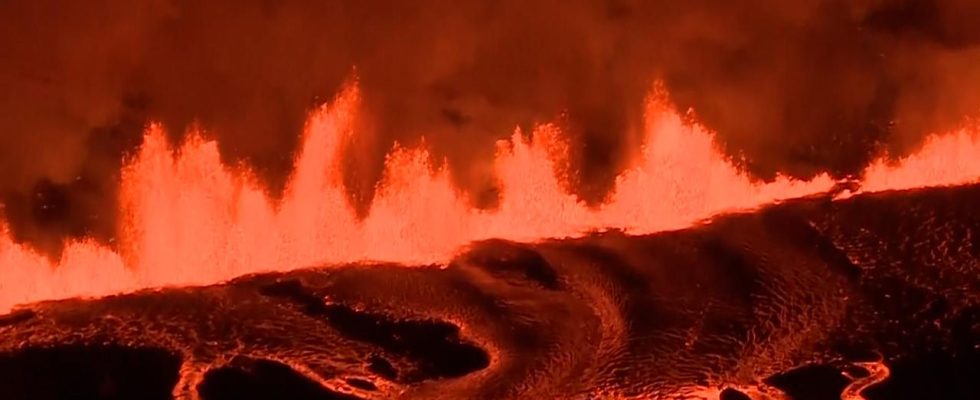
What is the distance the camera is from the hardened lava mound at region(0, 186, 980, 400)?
8016 millimetres

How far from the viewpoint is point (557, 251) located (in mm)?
9656

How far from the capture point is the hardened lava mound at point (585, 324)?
26.3 ft

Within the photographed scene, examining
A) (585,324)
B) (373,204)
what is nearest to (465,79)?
(373,204)

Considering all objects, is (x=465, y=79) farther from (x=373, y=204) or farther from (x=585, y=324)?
(x=585, y=324)

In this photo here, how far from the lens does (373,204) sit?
1026 cm

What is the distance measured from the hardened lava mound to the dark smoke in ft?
3.04

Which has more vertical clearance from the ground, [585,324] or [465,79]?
[465,79]

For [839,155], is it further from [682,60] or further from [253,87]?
[253,87]

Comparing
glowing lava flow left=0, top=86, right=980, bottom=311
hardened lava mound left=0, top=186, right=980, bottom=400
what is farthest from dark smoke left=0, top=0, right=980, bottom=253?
hardened lava mound left=0, top=186, right=980, bottom=400

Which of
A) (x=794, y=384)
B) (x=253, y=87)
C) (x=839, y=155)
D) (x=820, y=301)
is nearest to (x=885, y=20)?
(x=839, y=155)

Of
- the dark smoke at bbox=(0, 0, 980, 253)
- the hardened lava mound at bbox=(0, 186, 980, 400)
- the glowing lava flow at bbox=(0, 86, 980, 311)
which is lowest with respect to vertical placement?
the hardened lava mound at bbox=(0, 186, 980, 400)

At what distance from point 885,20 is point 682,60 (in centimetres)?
169

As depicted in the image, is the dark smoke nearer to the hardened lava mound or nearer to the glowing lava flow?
the glowing lava flow

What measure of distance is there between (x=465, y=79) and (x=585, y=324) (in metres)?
2.66
